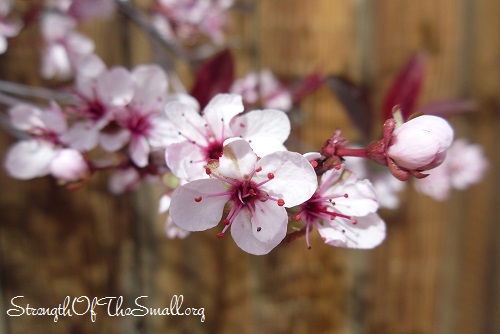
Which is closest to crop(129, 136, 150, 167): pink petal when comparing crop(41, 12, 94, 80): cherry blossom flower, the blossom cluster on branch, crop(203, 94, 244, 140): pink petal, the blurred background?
the blossom cluster on branch

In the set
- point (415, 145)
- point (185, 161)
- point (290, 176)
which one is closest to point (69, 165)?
point (185, 161)

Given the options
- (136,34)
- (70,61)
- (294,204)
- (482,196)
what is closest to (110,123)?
(294,204)

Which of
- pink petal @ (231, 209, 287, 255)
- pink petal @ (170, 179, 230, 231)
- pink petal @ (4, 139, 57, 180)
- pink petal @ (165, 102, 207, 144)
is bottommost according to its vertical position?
pink petal @ (231, 209, 287, 255)

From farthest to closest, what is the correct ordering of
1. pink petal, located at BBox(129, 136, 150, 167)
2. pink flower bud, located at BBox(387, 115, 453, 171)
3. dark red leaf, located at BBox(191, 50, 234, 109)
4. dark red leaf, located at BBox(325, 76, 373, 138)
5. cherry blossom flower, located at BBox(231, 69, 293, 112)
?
cherry blossom flower, located at BBox(231, 69, 293, 112), dark red leaf, located at BBox(325, 76, 373, 138), dark red leaf, located at BBox(191, 50, 234, 109), pink petal, located at BBox(129, 136, 150, 167), pink flower bud, located at BBox(387, 115, 453, 171)

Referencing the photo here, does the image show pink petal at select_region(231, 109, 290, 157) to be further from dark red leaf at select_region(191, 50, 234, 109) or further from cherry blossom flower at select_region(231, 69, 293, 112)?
cherry blossom flower at select_region(231, 69, 293, 112)

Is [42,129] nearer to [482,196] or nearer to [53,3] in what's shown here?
[53,3]

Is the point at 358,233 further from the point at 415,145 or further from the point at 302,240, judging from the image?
the point at 302,240

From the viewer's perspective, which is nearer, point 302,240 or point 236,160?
point 236,160
